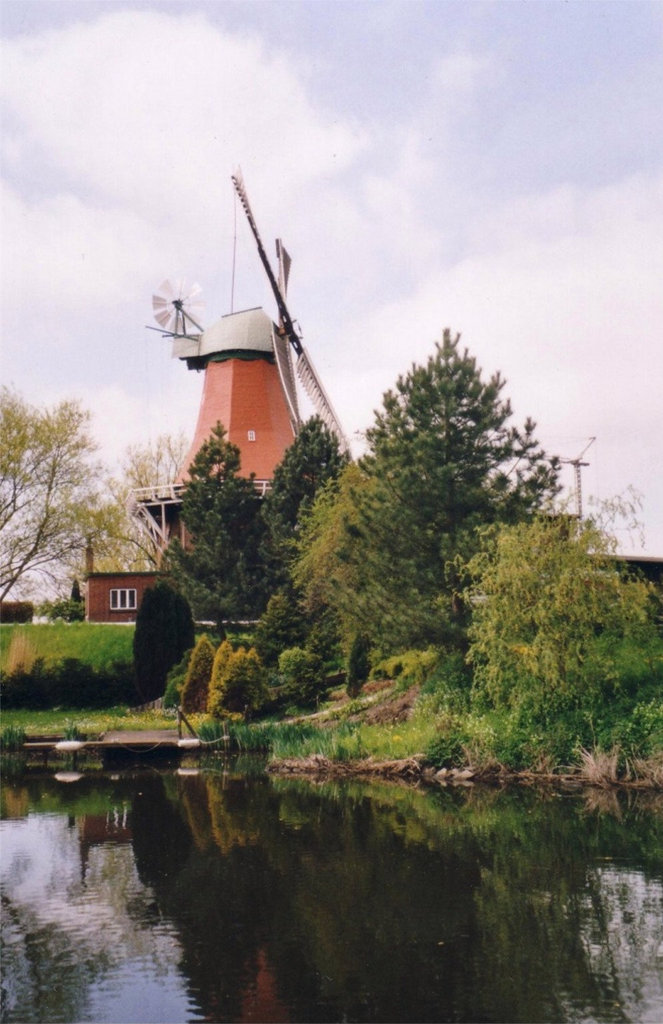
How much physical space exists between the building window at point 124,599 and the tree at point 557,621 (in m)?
25.5

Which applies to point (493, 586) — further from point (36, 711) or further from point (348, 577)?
point (36, 711)

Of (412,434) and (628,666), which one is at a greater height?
(412,434)

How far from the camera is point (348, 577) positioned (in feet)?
112

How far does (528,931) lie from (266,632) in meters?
26.3

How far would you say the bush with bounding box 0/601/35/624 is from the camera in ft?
154

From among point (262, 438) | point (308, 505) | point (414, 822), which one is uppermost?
point (262, 438)

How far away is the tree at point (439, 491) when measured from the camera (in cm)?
2633

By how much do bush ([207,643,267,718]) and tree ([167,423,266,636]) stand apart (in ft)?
29.5

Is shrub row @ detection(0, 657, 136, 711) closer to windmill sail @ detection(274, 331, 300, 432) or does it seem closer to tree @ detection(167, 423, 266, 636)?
tree @ detection(167, 423, 266, 636)

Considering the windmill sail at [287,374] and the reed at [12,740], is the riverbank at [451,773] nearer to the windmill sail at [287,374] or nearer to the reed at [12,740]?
the reed at [12,740]

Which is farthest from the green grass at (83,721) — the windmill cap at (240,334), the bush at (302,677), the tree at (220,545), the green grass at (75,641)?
the windmill cap at (240,334)

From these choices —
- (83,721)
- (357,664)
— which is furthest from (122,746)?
(357,664)

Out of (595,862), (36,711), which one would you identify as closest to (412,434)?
(595,862)

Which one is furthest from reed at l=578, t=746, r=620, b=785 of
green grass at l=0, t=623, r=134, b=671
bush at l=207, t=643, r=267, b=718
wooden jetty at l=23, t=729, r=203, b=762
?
green grass at l=0, t=623, r=134, b=671
